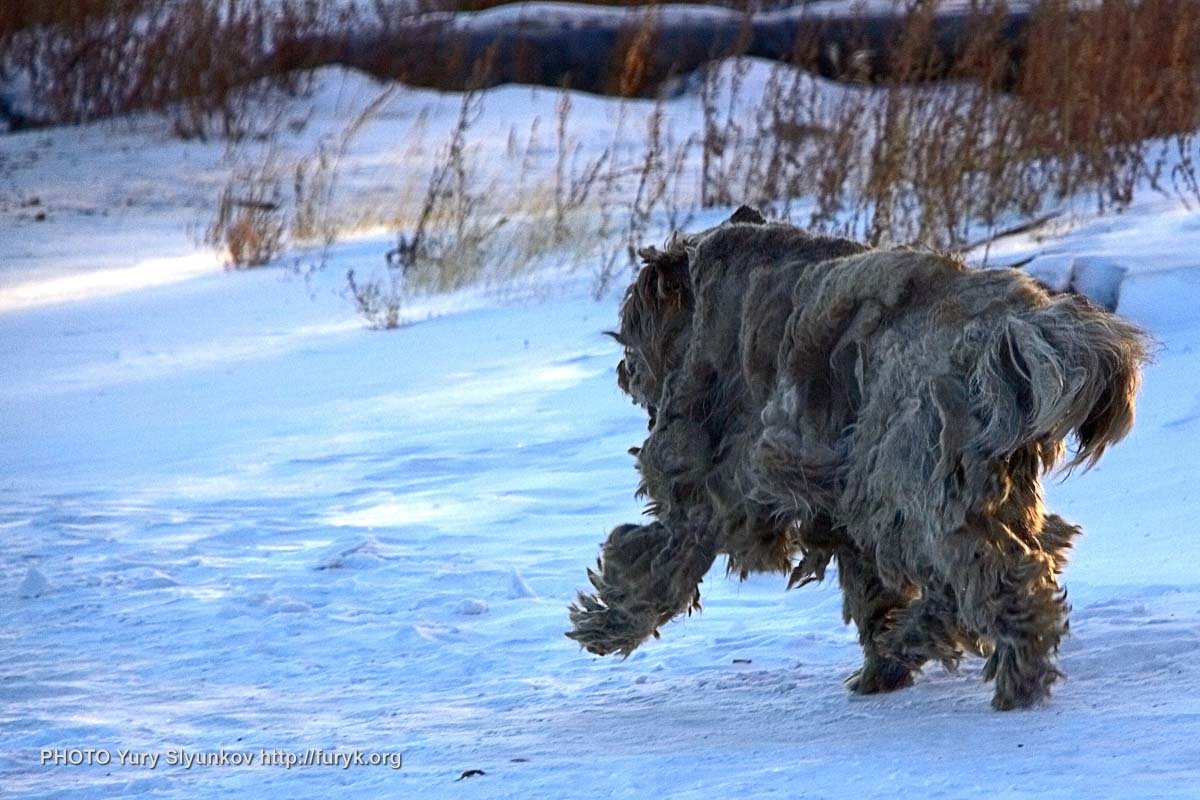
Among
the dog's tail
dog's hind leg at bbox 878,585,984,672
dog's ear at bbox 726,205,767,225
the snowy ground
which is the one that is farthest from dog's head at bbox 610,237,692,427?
the dog's tail

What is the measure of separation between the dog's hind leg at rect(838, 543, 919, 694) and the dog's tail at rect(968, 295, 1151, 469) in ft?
2.41

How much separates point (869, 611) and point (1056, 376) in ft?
3.42

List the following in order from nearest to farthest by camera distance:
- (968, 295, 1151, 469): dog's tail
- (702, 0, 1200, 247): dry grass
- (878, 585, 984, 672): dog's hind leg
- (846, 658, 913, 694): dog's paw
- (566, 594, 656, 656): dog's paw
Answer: (968, 295, 1151, 469): dog's tail, (878, 585, 984, 672): dog's hind leg, (846, 658, 913, 694): dog's paw, (566, 594, 656, 656): dog's paw, (702, 0, 1200, 247): dry grass

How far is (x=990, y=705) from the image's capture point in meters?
4.01

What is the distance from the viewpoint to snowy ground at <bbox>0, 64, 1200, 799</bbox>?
388 centimetres

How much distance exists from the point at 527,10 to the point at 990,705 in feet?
58.8

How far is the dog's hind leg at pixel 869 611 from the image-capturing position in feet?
14.3

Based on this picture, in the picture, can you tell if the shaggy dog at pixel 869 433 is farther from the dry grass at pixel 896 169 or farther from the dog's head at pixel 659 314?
the dry grass at pixel 896 169

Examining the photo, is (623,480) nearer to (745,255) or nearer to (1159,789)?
(745,255)

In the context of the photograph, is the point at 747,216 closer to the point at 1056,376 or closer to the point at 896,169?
the point at 1056,376

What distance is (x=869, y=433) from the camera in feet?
13.1

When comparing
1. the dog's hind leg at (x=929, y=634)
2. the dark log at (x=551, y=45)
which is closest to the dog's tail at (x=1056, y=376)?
the dog's hind leg at (x=929, y=634)

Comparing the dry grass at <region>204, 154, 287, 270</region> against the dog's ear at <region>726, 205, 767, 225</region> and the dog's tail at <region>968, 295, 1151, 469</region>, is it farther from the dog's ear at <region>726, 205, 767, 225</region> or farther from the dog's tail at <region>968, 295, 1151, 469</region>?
the dog's tail at <region>968, 295, 1151, 469</region>

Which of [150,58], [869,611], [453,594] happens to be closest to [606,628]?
[869,611]
